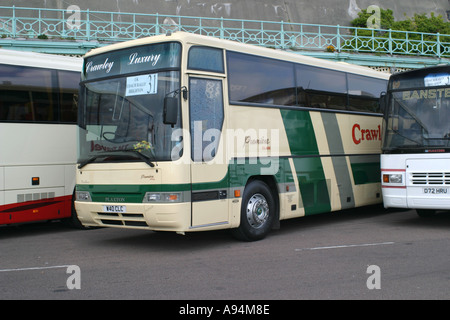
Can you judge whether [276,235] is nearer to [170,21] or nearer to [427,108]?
[427,108]

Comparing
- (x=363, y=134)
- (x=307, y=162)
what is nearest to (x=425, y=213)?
(x=363, y=134)

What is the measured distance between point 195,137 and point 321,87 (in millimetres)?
4170

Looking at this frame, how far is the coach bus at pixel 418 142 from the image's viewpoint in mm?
10656

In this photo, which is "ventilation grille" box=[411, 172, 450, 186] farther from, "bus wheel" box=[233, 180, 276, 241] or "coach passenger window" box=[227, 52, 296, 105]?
"bus wheel" box=[233, 180, 276, 241]

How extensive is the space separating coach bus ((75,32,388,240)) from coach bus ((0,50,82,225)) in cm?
192

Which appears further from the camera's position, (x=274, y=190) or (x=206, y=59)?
(x=274, y=190)

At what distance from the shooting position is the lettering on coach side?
12.8 meters

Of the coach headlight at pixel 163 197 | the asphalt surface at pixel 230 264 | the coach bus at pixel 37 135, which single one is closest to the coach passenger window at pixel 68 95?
the coach bus at pixel 37 135

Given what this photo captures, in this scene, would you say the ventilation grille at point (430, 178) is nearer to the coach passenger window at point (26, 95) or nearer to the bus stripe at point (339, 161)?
the bus stripe at point (339, 161)

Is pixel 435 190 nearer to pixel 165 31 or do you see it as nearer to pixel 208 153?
pixel 208 153

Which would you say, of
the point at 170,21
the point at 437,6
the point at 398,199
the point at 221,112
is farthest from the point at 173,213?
the point at 437,6

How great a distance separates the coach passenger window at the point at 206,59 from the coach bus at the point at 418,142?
442 centimetres

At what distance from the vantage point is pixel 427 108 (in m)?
11.1

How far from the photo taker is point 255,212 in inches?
378
